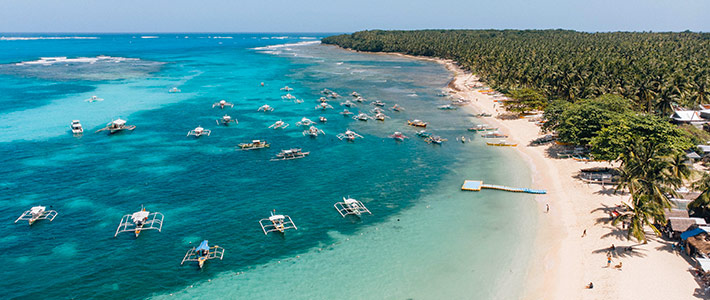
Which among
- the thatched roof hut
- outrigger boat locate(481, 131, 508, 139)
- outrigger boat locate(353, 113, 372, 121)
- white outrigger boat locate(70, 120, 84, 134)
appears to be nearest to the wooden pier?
the thatched roof hut

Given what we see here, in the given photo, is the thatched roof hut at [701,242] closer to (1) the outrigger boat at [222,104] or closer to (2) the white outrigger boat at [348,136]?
(2) the white outrigger boat at [348,136]

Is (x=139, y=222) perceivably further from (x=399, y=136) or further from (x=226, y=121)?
(x=399, y=136)

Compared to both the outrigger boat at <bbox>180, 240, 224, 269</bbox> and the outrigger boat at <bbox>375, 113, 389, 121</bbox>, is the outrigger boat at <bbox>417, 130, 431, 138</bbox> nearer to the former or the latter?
the outrigger boat at <bbox>375, 113, 389, 121</bbox>

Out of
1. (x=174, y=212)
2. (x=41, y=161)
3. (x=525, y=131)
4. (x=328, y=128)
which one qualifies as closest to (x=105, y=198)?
(x=174, y=212)

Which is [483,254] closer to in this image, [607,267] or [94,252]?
[607,267]

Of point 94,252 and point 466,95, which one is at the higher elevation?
point 466,95

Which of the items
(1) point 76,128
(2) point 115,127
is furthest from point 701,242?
(1) point 76,128
